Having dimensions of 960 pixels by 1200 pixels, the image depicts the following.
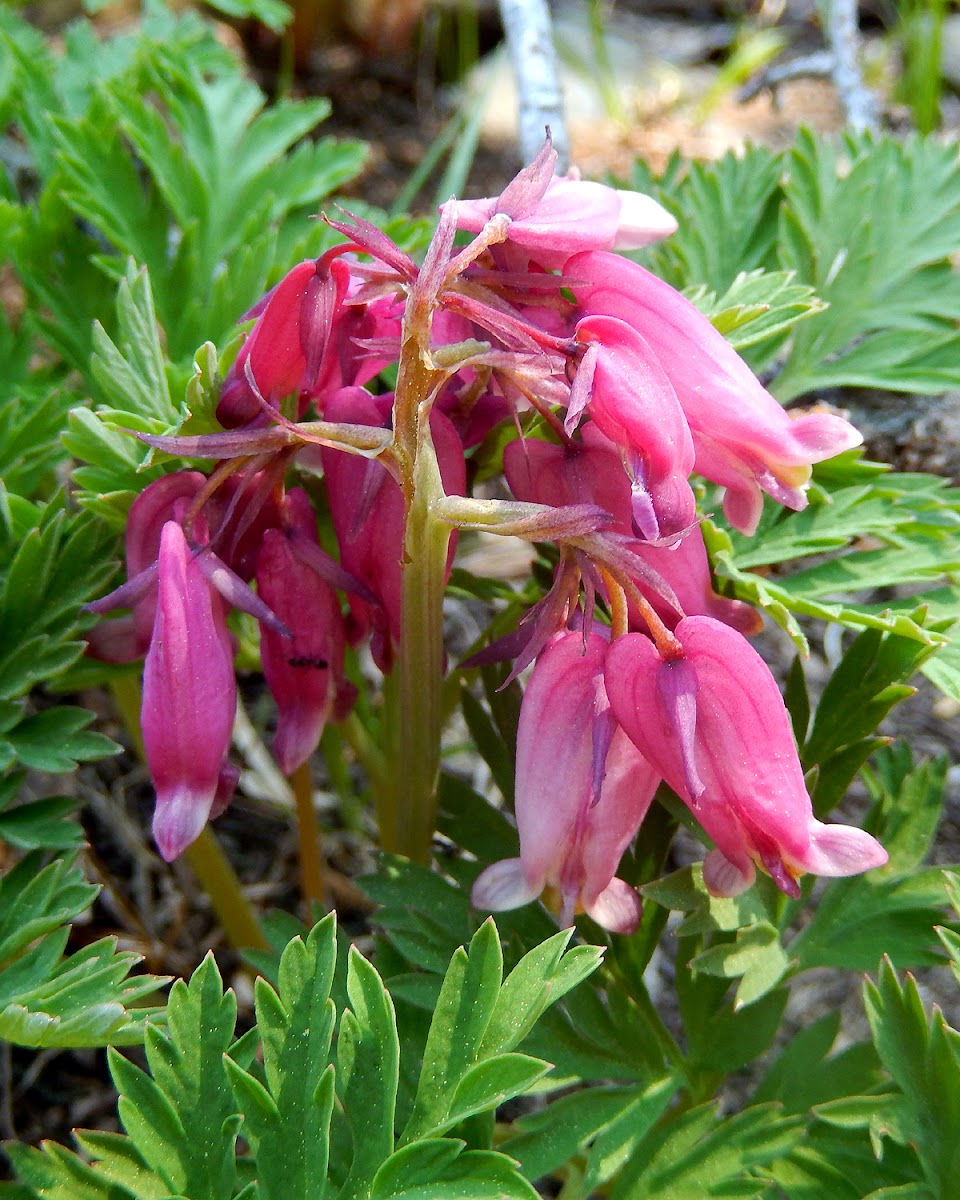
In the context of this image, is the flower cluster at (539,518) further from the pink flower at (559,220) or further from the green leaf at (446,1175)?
the green leaf at (446,1175)

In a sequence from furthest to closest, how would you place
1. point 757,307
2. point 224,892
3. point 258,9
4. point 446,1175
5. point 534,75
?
point 258,9 < point 534,75 < point 224,892 < point 757,307 < point 446,1175

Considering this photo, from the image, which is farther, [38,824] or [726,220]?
[726,220]

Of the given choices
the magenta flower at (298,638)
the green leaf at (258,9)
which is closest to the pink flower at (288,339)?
the magenta flower at (298,638)

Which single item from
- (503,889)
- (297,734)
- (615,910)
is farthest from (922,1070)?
(297,734)

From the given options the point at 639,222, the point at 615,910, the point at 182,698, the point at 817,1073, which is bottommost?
the point at 817,1073

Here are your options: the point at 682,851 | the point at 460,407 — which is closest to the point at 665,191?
the point at 460,407

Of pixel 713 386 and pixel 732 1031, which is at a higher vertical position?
pixel 713 386

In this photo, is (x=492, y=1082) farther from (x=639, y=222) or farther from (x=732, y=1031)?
(x=639, y=222)

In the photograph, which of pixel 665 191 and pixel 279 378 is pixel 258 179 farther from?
pixel 279 378

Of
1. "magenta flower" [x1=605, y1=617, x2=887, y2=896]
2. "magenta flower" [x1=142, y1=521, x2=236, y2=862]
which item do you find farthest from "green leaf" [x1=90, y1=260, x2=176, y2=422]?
"magenta flower" [x1=605, y1=617, x2=887, y2=896]
